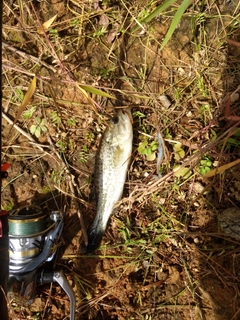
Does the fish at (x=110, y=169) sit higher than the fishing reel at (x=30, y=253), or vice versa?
the fish at (x=110, y=169)

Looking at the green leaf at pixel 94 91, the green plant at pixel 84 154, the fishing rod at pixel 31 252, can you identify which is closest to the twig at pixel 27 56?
the green leaf at pixel 94 91

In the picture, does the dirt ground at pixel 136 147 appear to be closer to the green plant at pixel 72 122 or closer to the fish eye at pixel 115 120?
the green plant at pixel 72 122

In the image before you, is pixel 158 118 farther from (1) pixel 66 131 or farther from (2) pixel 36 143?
(2) pixel 36 143

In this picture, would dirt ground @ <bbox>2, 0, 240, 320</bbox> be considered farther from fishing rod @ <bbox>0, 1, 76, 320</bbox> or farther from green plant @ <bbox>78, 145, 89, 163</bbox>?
fishing rod @ <bbox>0, 1, 76, 320</bbox>

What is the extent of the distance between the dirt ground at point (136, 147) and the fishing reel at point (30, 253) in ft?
0.73

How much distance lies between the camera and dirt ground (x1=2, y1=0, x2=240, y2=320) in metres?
2.69

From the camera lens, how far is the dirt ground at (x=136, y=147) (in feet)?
8.82

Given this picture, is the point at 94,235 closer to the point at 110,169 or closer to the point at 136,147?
the point at 110,169

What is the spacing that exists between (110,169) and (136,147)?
295mm

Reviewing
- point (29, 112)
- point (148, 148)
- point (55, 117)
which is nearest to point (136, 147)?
point (148, 148)

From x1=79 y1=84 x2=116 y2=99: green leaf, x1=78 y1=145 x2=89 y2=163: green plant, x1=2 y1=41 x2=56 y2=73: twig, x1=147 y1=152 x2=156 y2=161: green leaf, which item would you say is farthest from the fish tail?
x1=2 y1=41 x2=56 y2=73: twig

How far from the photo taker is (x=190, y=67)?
2766mm

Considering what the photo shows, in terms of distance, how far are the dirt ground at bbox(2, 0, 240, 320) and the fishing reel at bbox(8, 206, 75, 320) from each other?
0.73 feet

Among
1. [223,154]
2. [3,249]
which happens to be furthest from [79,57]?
[3,249]
